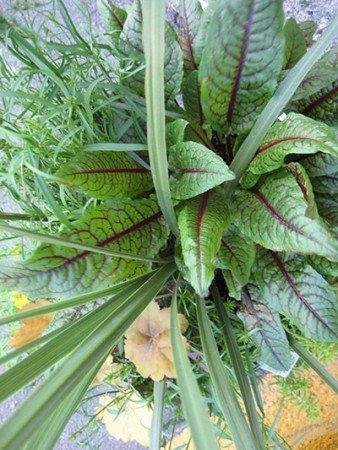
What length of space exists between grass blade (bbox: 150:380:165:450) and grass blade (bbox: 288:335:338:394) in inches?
6.3

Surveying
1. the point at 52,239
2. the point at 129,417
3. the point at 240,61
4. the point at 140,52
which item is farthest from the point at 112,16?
the point at 129,417

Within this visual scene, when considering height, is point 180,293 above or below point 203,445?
above

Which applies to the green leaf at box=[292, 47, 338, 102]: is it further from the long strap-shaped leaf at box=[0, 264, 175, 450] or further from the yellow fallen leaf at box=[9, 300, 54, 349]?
the yellow fallen leaf at box=[9, 300, 54, 349]

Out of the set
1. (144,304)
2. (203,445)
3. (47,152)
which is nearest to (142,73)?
(47,152)

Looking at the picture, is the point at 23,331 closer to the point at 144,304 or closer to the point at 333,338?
the point at 144,304

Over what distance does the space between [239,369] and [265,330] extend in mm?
65

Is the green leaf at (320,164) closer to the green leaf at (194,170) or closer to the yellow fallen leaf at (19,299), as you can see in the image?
the green leaf at (194,170)

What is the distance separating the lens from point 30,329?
22.6 inches

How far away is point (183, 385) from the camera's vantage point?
0.38 m

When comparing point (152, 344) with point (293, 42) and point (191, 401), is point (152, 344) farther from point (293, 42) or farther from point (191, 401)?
point (293, 42)

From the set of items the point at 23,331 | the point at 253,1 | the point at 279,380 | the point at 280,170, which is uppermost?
the point at 253,1

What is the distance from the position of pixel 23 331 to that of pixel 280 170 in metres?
0.34

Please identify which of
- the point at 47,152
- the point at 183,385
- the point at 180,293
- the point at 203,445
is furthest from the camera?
the point at 180,293

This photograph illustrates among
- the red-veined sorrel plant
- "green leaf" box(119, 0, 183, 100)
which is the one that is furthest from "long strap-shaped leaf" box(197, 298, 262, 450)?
"green leaf" box(119, 0, 183, 100)
